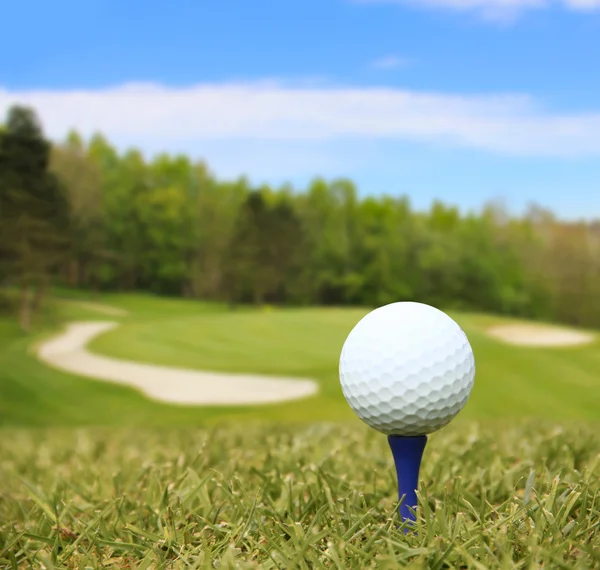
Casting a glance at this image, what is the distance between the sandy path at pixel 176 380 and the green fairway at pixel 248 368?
0.36 metres

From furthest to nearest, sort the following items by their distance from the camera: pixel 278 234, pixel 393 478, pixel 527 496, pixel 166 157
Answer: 1. pixel 166 157
2. pixel 278 234
3. pixel 393 478
4. pixel 527 496

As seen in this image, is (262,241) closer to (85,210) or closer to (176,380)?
(85,210)

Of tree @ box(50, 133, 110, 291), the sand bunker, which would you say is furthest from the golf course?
the sand bunker

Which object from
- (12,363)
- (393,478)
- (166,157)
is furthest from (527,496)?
(166,157)

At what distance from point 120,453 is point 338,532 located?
7.39 ft

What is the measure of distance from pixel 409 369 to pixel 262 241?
27.0 meters

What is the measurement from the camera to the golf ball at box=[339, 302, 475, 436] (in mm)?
1862

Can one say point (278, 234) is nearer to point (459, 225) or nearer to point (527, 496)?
point (459, 225)

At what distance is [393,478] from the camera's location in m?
2.23

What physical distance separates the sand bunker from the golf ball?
22683 millimetres

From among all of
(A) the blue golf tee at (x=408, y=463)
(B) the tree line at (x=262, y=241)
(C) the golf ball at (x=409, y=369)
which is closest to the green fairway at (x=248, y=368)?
(B) the tree line at (x=262, y=241)

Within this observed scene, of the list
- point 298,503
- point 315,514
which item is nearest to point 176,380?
point 298,503

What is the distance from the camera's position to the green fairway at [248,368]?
1409 centimetres

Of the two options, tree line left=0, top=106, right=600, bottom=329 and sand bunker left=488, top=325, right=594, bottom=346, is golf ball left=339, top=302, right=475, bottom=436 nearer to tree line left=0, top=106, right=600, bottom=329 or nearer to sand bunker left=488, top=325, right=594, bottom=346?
tree line left=0, top=106, right=600, bottom=329
